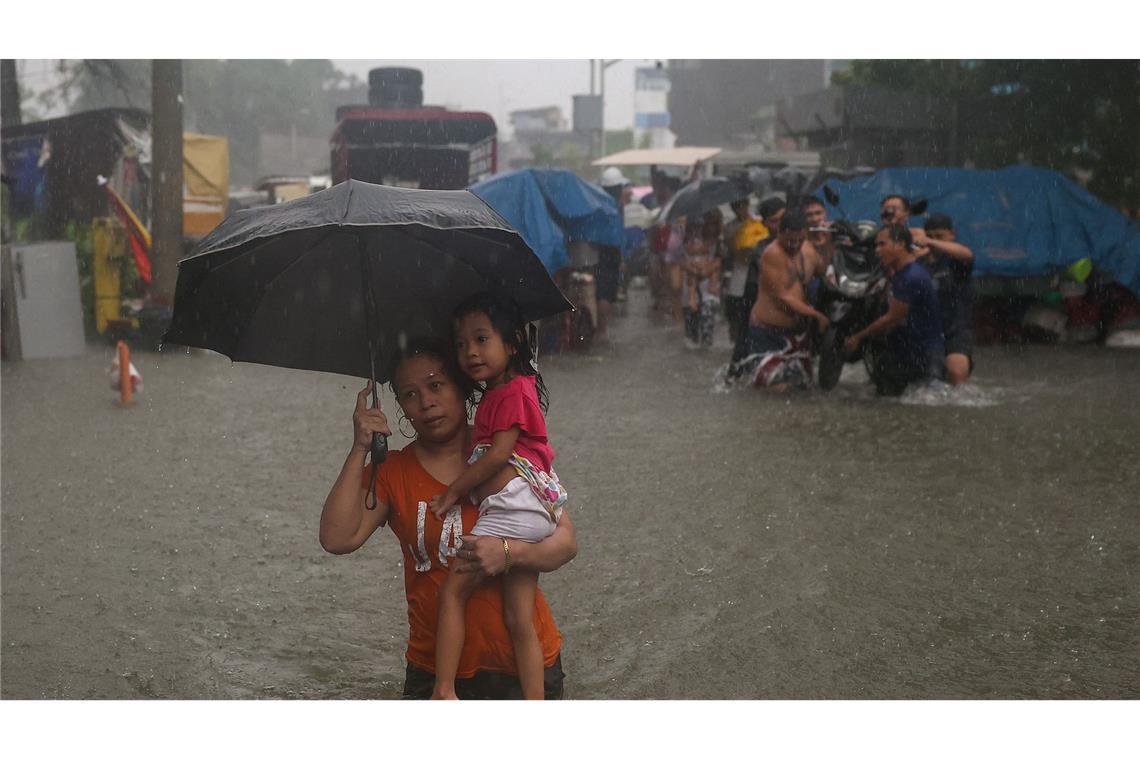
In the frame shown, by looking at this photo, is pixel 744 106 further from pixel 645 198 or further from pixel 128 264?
pixel 128 264

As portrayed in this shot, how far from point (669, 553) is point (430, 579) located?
304 cm

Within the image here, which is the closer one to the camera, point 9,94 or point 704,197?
point 704,197

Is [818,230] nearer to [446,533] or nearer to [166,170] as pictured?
[166,170]

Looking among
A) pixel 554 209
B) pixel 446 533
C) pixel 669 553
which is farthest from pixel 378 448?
pixel 554 209

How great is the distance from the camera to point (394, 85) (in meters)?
24.3

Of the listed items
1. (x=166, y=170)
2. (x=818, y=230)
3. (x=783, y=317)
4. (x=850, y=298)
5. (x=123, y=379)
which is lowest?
(x=123, y=379)

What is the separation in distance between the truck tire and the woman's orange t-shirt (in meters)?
21.9

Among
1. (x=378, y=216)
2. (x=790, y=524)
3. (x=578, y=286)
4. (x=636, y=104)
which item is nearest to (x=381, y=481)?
(x=378, y=216)

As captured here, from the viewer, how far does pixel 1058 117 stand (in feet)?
66.4

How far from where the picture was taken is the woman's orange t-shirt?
126 inches

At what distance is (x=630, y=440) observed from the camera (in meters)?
9.17

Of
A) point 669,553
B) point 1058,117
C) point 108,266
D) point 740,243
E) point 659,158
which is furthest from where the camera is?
point 659,158

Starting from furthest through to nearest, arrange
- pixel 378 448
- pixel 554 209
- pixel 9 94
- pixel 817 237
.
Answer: pixel 9 94, pixel 554 209, pixel 817 237, pixel 378 448

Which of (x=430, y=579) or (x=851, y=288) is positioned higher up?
(x=430, y=579)
